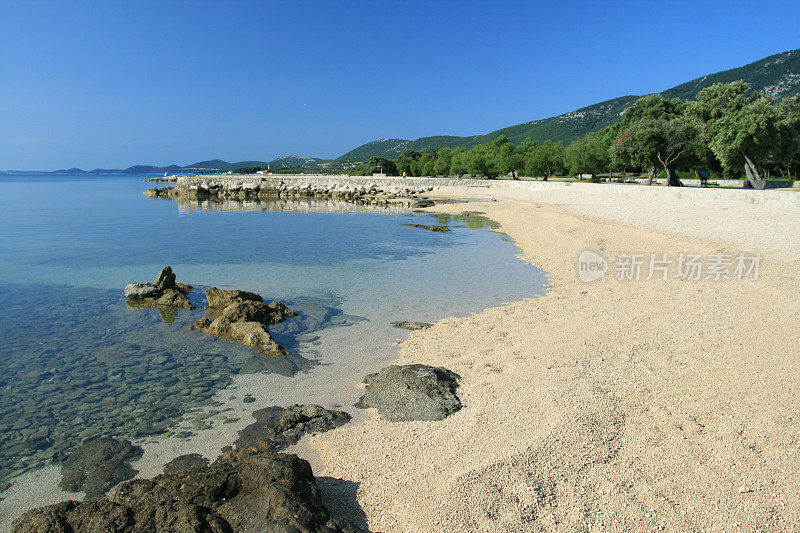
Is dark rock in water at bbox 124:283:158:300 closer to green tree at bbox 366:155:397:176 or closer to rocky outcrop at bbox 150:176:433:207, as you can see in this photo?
rocky outcrop at bbox 150:176:433:207

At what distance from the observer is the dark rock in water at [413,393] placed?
6137 mm

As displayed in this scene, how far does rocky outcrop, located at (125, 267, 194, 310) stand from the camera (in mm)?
12164

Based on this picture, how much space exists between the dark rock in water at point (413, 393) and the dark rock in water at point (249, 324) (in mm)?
2682

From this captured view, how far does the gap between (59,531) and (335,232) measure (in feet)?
82.5

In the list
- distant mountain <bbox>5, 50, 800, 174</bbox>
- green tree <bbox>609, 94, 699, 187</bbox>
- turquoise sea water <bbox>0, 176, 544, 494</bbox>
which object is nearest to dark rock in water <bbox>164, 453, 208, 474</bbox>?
turquoise sea water <bbox>0, 176, 544, 494</bbox>

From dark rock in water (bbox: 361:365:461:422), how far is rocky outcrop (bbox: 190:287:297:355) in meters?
2.69

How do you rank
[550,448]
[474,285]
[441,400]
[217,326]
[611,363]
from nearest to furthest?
1. [550,448]
2. [441,400]
3. [611,363]
4. [217,326]
5. [474,285]

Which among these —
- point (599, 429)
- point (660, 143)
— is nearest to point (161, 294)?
point (599, 429)

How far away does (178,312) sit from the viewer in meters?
11.7

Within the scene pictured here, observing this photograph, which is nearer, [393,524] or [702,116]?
[393,524]

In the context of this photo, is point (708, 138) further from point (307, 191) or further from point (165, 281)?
point (307, 191)

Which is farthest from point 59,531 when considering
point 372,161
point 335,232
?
point 372,161

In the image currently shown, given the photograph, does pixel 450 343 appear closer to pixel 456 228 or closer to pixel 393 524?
pixel 393 524

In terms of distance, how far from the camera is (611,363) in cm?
700
